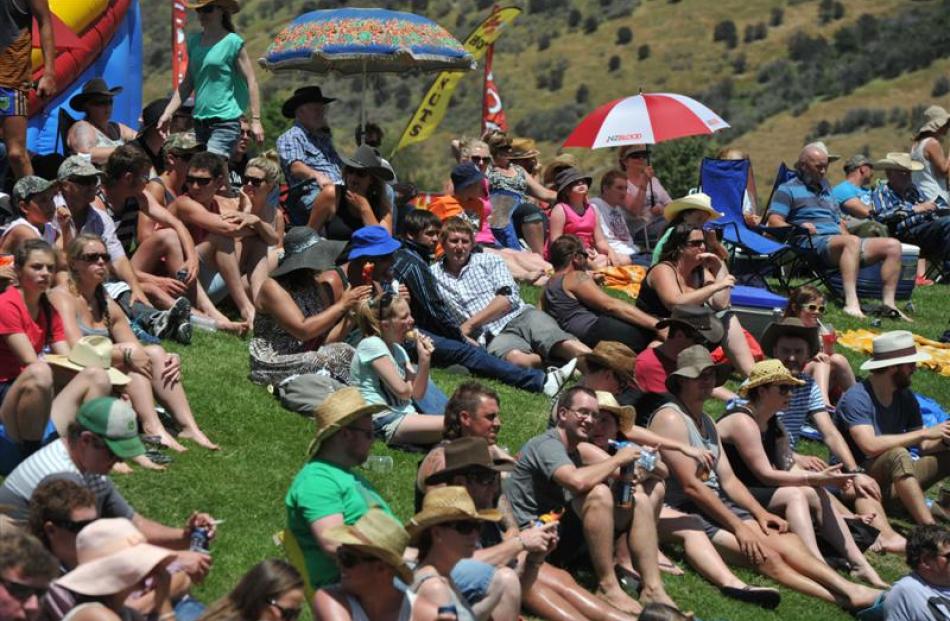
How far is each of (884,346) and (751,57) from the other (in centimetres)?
4663

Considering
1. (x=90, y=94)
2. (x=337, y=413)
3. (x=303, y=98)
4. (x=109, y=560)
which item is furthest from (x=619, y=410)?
(x=90, y=94)

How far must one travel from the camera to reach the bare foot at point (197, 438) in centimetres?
930

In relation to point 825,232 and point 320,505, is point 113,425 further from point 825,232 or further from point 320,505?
point 825,232

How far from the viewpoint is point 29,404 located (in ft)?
25.7

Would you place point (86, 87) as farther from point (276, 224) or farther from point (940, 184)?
point (940, 184)

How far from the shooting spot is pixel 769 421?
33.0 ft

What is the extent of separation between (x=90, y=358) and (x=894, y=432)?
18.5 ft

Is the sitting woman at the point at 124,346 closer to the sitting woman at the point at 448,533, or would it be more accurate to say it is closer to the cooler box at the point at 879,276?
the sitting woman at the point at 448,533

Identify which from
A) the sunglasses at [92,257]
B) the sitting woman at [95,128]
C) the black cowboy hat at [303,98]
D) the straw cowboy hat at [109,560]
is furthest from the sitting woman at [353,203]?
the straw cowboy hat at [109,560]

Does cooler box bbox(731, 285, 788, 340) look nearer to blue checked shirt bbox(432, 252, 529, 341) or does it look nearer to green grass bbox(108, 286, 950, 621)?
blue checked shirt bbox(432, 252, 529, 341)

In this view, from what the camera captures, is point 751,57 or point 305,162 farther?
point 751,57

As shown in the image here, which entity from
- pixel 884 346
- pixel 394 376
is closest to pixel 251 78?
pixel 394 376

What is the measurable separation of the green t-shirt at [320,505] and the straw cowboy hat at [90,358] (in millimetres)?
1571

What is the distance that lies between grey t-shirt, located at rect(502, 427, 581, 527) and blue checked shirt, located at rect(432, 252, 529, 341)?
3635 millimetres
